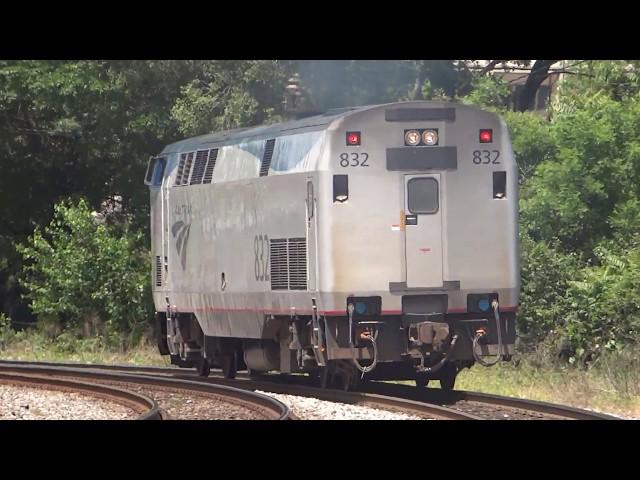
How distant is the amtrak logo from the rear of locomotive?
4.88 metres

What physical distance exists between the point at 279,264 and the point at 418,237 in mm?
2120

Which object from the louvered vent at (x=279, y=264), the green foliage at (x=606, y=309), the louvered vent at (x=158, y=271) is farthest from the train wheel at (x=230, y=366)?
the green foliage at (x=606, y=309)

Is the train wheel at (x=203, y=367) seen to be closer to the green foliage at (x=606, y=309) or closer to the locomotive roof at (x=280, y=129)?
the locomotive roof at (x=280, y=129)

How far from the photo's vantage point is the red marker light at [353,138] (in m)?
16.6

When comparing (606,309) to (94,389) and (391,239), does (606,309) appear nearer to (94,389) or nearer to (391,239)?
(391,239)

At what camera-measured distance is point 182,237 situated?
70.1ft

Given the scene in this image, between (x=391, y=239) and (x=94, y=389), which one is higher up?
(x=391, y=239)

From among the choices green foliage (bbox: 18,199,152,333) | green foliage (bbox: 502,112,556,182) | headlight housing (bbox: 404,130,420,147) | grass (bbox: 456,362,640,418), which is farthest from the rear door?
green foliage (bbox: 18,199,152,333)

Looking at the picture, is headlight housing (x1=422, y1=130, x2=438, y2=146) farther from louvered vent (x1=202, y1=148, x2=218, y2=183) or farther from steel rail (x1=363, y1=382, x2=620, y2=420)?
louvered vent (x1=202, y1=148, x2=218, y2=183)

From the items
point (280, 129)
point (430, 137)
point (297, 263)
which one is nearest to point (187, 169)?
point (280, 129)

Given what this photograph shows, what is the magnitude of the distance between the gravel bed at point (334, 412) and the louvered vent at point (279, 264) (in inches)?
65.1

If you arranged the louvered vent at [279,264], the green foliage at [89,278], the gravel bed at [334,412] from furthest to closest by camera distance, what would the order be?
the green foliage at [89,278], the louvered vent at [279,264], the gravel bed at [334,412]

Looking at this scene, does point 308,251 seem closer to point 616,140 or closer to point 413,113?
point 413,113

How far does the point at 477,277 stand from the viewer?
55.1ft
